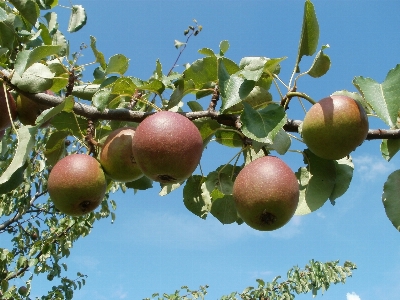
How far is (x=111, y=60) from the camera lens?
71.5 inches

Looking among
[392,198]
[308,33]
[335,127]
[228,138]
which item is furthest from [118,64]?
[392,198]

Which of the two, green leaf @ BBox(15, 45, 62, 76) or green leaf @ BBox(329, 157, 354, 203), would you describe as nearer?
green leaf @ BBox(15, 45, 62, 76)

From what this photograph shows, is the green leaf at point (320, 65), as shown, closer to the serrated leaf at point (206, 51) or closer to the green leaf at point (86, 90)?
the serrated leaf at point (206, 51)

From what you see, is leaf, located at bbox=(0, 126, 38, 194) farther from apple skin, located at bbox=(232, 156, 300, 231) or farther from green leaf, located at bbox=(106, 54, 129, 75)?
apple skin, located at bbox=(232, 156, 300, 231)

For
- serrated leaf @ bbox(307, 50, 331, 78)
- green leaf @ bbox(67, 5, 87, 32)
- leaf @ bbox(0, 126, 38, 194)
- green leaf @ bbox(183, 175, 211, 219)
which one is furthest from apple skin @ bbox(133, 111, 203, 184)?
green leaf @ bbox(67, 5, 87, 32)

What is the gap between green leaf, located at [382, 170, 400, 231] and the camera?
1.66 metres

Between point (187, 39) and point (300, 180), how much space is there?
2259 mm

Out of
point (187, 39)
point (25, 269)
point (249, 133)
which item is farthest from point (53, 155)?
point (25, 269)

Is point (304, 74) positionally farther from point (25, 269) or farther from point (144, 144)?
point (25, 269)

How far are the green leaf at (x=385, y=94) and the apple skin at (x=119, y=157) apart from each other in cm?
90

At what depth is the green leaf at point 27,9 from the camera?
6.97 feet

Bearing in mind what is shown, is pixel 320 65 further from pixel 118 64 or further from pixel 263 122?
pixel 118 64

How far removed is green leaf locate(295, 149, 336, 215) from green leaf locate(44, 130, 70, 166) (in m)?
Result: 1.05

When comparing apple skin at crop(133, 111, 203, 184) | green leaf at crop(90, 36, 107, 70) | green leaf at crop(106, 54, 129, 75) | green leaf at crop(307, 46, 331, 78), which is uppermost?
green leaf at crop(90, 36, 107, 70)
